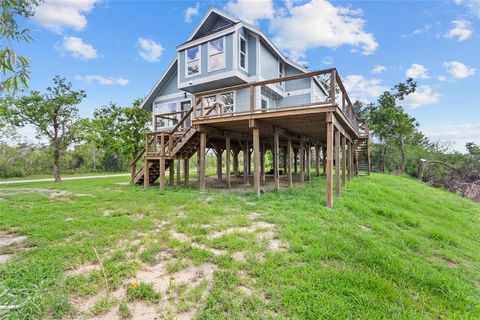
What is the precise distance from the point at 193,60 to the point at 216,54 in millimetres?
1707

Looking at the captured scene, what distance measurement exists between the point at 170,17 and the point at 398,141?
81.8 feet

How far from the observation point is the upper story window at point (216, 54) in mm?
12398

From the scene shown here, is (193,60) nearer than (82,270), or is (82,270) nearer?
(82,270)

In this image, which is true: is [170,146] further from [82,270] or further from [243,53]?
[82,270]

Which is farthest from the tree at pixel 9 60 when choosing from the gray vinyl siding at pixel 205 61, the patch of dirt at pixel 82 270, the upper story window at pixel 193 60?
the upper story window at pixel 193 60

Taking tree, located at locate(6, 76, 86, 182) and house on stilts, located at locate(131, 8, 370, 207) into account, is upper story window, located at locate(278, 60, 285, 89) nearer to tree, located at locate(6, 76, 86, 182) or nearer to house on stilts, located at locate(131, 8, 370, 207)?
house on stilts, located at locate(131, 8, 370, 207)

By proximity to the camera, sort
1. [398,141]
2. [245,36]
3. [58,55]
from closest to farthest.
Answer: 1. [245,36]
2. [58,55]
3. [398,141]

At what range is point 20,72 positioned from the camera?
206 cm

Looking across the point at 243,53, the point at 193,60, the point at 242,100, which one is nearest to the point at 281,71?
the point at 243,53

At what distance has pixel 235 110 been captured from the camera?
1308cm

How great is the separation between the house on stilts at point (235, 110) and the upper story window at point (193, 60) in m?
0.06

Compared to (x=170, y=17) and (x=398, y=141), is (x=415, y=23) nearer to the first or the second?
(x=398, y=141)

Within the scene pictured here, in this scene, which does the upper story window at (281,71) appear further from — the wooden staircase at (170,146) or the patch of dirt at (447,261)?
the patch of dirt at (447,261)

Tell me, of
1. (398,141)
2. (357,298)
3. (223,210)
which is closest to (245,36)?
(223,210)
